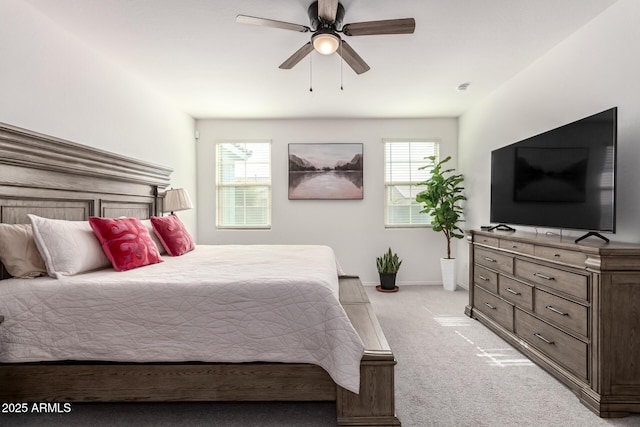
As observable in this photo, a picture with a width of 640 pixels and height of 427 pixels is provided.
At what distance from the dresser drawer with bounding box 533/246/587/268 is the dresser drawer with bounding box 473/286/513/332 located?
2.04ft

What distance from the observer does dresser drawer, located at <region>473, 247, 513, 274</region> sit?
2635 mm

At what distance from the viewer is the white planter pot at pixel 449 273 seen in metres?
4.39

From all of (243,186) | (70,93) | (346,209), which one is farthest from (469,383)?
(243,186)

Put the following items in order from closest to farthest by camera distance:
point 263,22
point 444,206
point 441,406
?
1. point 441,406
2. point 263,22
3. point 444,206

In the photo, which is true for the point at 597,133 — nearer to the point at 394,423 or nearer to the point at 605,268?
the point at 605,268

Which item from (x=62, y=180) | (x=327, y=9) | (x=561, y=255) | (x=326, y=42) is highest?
(x=327, y=9)

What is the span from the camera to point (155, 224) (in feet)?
9.36

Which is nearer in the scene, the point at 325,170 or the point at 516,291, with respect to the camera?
the point at 516,291

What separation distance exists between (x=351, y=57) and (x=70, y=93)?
2.22 metres

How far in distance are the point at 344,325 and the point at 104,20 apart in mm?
2734

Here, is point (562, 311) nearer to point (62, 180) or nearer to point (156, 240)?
point (156, 240)

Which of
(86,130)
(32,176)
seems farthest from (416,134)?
(32,176)

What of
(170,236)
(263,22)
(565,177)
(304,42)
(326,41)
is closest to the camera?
(263,22)

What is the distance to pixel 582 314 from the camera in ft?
6.08
